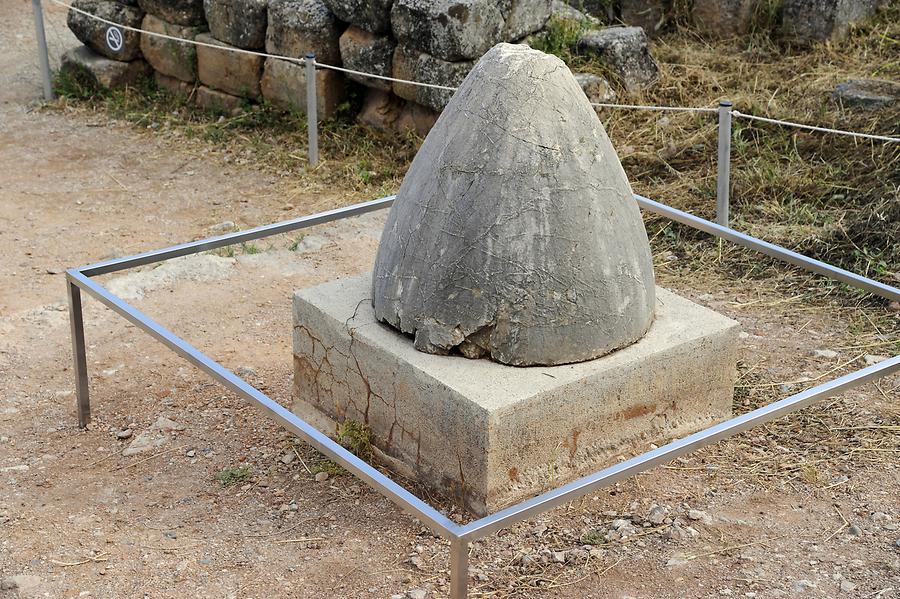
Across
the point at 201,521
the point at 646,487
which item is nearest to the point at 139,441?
the point at 201,521

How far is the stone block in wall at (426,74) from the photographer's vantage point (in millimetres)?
6539

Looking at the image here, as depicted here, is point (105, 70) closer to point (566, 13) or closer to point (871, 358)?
point (566, 13)

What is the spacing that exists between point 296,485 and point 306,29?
159 inches

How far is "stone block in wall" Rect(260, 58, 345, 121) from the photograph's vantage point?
7262 mm

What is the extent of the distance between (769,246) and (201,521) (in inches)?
85.2

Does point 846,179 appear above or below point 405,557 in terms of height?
above

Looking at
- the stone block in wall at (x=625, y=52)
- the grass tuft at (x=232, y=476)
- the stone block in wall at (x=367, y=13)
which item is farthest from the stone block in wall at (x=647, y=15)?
the grass tuft at (x=232, y=476)

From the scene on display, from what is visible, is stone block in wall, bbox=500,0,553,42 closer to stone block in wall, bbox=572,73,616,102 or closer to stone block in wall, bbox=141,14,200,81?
stone block in wall, bbox=572,73,616,102

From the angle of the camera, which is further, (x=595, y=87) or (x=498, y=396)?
(x=595, y=87)

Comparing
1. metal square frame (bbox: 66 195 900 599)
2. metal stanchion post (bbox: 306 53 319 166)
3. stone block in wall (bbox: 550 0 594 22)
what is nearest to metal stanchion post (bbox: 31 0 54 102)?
metal stanchion post (bbox: 306 53 319 166)

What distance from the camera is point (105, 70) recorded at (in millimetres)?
8172

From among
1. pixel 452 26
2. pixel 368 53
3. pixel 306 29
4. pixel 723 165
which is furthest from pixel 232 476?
pixel 306 29

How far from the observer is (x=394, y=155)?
22.7ft

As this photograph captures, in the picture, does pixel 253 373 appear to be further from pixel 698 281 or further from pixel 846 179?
pixel 846 179
